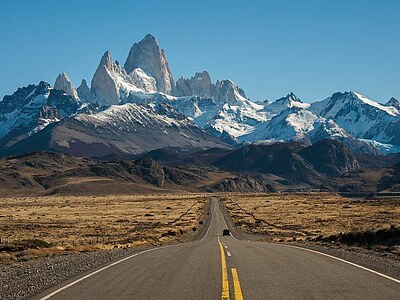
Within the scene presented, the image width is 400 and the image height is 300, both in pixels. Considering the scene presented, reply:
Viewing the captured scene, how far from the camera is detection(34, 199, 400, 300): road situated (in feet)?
53.9

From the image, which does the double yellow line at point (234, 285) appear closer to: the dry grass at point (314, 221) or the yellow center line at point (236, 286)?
the yellow center line at point (236, 286)

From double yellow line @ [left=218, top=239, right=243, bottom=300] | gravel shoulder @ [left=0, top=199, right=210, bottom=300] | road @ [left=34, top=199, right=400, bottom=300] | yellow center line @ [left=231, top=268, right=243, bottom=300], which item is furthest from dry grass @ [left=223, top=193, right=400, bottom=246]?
yellow center line @ [left=231, top=268, right=243, bottom=300]

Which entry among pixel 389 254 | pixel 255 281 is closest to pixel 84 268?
pixel 255 281

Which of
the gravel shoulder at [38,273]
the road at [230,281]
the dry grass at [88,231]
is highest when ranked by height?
the road at [230,281]

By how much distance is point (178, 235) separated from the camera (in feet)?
206

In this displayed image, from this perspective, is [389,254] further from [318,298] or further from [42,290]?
[42,290]

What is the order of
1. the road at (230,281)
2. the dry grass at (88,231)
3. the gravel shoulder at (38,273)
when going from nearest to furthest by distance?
Result: the road at (230,281) < the gravel shoulder at (38,273) < the dry grass at (88,231)

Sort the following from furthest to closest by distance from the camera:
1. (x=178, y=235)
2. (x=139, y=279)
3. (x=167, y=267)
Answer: (x=178, y=235), (x=167, y=267), (x=139, y=279)

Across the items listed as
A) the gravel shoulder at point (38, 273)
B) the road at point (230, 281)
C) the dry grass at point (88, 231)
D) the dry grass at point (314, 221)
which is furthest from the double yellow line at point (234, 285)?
the dry grass at point (314, 221)

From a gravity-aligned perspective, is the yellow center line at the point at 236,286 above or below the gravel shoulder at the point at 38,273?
above

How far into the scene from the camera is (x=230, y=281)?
1892cm

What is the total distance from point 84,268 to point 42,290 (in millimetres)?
6122

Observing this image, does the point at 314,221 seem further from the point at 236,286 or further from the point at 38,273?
the point at 236,286

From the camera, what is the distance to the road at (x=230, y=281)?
16.4 m
